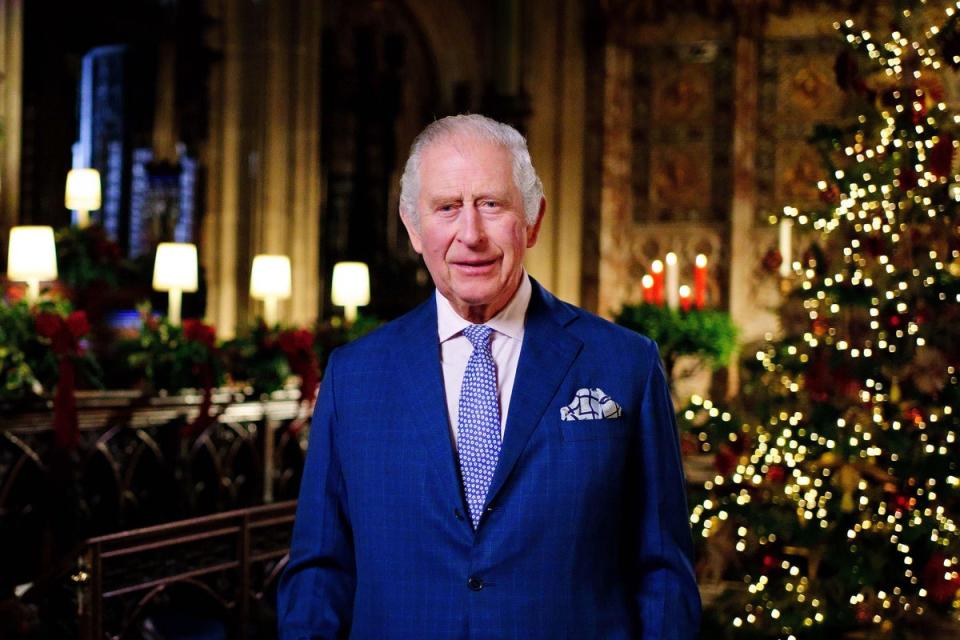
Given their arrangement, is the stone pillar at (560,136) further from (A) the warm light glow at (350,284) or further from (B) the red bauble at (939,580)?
(B) the red bauble at (939,580)

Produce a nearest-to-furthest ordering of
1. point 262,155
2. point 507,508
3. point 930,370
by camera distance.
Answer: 1. point 507,508
2. point 930,370
3. point 262,155

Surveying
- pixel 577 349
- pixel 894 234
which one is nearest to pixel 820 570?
pixel 894 234

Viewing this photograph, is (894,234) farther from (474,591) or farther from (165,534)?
(474,591)

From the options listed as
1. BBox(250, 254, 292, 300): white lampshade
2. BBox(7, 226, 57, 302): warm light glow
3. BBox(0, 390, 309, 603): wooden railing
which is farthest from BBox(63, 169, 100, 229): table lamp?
BBox(0, 390, 309, 603): wooden railing

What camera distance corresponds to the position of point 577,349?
1985mm

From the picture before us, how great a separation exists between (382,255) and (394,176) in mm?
1037

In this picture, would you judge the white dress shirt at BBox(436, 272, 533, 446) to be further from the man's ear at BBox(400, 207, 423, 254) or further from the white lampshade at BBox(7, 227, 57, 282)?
the white lampshade at BBox(7, 227, 57, 282)

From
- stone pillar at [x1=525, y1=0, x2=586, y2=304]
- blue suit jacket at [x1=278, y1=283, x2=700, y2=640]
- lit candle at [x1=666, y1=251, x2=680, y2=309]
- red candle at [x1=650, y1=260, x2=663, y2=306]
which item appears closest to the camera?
blue suit jacket at [x1=278, y1=283, x2=700, y2=640]

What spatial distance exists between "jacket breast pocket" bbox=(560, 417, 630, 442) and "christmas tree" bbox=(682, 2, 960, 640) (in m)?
3.22

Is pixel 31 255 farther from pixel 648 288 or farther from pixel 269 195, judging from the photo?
pixel 269 195

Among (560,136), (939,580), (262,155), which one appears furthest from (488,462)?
(560,136)

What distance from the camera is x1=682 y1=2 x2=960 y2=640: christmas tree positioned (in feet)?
16.1

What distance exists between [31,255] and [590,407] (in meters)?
4.75

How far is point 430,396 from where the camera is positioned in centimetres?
195
